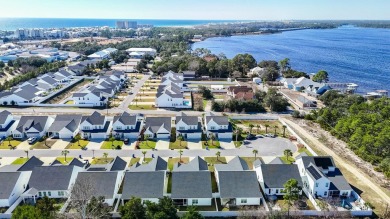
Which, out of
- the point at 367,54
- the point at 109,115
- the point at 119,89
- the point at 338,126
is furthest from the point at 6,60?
the point at 367,54

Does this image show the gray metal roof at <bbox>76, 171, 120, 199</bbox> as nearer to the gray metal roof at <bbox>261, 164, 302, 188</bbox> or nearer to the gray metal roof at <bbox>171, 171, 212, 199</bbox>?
the gray metal roof at <bbox>171, 171, 212, 199</bbox>

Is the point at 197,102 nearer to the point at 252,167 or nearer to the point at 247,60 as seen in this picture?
the point at 252,167

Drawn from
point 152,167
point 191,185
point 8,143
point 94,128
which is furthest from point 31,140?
point 191,185

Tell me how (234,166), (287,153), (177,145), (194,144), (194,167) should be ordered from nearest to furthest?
(194,167), (234,166), (287,153), (177,145), (194,144)

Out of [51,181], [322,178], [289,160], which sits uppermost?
[322,178]

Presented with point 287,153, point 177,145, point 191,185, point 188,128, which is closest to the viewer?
point 191,185

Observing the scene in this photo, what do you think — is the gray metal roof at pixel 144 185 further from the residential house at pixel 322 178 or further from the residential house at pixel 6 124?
the residential house at pixel 6 124

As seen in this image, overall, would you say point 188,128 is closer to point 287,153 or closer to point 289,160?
point 287,153

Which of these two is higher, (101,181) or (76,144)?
(101,181)

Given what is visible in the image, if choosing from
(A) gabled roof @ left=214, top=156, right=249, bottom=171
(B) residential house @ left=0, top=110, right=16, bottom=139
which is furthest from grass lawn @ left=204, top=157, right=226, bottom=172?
(B) residential house @ left=0, top=110, right=16, bottom=139
